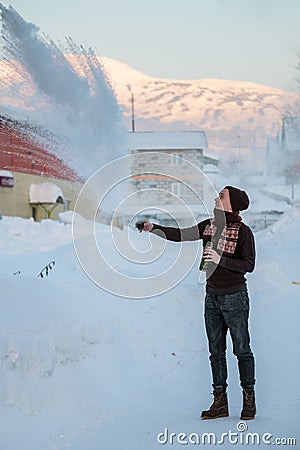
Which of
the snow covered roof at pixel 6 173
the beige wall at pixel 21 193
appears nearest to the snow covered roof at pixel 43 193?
the beige wall at pixel 21 193

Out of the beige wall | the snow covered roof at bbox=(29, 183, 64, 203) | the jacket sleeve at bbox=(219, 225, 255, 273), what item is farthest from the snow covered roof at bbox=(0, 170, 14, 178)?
→ the jacket sleeve at bbox=(219, 225, 255, 273)

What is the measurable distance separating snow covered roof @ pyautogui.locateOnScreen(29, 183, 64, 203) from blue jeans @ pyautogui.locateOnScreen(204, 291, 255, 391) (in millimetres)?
22706

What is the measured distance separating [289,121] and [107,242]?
2799 cm

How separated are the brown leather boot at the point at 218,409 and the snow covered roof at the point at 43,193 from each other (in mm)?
22822

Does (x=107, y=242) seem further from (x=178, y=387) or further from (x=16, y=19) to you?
(x=178, y=387)

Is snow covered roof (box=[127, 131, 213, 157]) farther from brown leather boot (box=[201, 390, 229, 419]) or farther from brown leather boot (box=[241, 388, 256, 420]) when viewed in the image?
brown leather boot (box=[241, 388, 256, 420])

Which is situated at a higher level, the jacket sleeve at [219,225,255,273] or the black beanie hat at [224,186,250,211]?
the black beanie hat at [224,186,250,211]

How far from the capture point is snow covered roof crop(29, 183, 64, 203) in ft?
90.9

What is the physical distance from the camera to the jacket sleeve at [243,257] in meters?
5.12

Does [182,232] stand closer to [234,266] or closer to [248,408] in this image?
[234,266]

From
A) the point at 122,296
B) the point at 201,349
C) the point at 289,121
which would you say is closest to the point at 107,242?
the point at 122,296

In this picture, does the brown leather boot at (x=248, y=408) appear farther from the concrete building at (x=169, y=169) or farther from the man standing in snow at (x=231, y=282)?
the concrete building at (x=169, y=169)

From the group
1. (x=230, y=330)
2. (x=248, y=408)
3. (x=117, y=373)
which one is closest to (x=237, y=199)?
(x=230, y=330)

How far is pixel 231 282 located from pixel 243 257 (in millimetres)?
214
